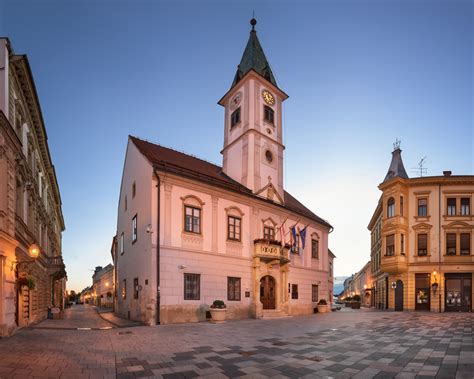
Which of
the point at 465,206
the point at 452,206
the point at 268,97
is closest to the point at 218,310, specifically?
the point at 268,97

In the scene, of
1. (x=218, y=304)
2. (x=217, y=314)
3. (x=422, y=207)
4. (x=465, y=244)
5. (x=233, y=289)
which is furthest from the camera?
(x=422, y=207)

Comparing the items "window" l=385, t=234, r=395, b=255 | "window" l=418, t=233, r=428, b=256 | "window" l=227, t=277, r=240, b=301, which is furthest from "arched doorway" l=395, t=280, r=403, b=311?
"window" l=227, t=277, r=240, b=301

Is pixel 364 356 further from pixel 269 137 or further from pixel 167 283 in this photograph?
pixel 269 137

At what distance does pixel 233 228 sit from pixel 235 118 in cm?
1124

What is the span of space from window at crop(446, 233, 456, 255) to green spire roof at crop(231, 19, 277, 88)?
23.5m

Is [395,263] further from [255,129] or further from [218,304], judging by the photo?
[218,304]

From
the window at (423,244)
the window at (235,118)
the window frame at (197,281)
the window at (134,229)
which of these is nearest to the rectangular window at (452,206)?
the window at (423,244)

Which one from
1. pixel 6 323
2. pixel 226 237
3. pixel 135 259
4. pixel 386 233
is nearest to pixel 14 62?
pixel 6 323

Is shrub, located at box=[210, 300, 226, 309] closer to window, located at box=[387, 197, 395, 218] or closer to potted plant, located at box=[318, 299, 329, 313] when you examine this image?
potted plant, located at box=[318, 299, 329, 313]

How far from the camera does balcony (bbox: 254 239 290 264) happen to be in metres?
23.8

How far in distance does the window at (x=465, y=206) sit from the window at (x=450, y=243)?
2570mm

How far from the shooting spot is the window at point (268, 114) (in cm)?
2912

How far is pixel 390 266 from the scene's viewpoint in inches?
1357

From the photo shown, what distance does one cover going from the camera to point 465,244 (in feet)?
109
